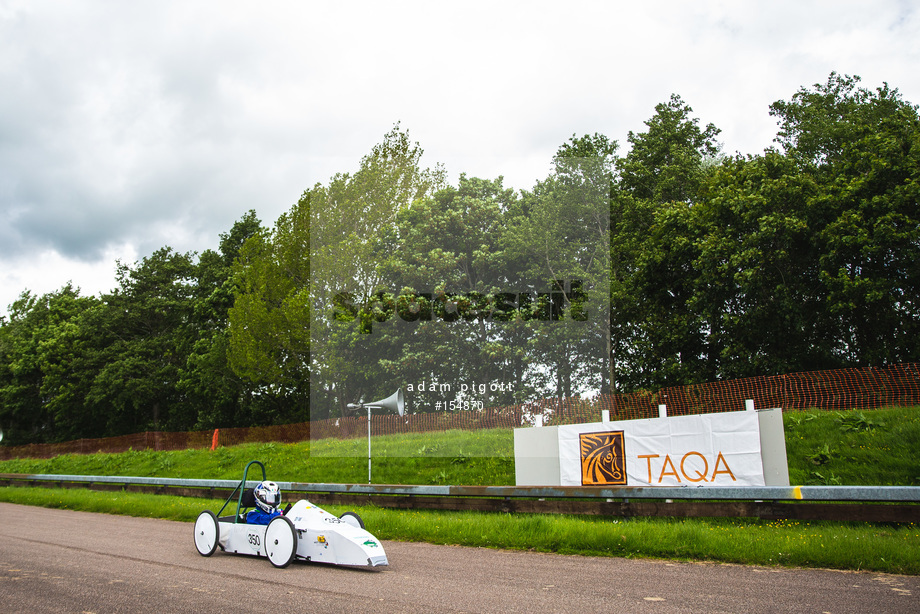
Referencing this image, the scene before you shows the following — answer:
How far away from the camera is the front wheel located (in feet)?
26.5

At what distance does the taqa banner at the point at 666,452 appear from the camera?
466 inches

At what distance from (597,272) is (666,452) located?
886 inches

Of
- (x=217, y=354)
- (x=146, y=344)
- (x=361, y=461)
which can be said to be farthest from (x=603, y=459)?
(x=146, y=344)

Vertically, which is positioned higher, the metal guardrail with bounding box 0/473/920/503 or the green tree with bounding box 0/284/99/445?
the green tree with bounding box 0/284/99/445

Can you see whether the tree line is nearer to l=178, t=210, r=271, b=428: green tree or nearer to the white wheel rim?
l=178, t=210, r=271, b=428: green tree

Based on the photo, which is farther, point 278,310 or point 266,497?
point 278,310

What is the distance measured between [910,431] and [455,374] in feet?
80.7

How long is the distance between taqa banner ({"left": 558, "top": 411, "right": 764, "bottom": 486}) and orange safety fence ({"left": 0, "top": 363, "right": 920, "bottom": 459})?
18.9 ft

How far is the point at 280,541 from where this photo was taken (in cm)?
827

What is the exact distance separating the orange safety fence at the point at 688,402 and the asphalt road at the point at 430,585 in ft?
35.0

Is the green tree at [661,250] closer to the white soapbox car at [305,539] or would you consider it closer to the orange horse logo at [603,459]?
the orange horse logo at [603,459]

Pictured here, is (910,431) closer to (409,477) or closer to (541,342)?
(409,477)

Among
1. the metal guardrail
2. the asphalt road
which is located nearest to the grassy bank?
the metal guardrail

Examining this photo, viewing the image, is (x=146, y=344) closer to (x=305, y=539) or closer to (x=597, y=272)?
(x=597, y=272)
